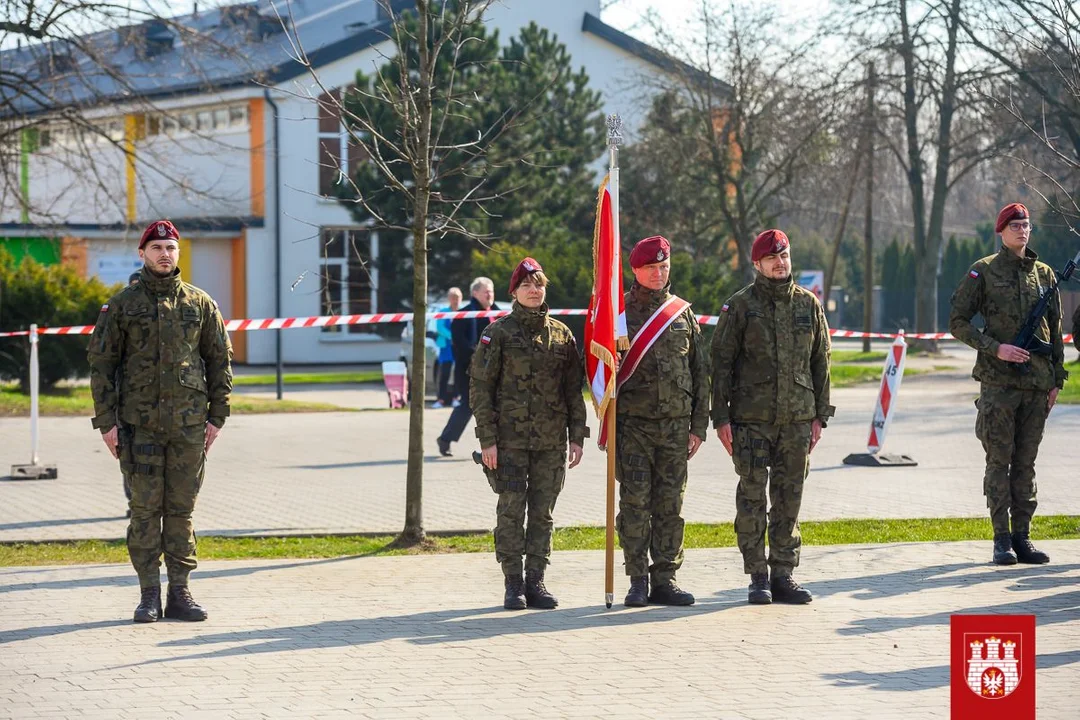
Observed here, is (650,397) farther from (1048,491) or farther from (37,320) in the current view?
(37,320)

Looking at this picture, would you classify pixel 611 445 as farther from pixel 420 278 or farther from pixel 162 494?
pixel 420 278

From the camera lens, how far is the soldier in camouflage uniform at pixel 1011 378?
9.11 m

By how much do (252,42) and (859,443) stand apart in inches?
449

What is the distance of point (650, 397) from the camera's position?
7.90 metres

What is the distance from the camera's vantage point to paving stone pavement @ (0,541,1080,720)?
19.7 feet

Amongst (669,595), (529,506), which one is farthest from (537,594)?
(669,595)

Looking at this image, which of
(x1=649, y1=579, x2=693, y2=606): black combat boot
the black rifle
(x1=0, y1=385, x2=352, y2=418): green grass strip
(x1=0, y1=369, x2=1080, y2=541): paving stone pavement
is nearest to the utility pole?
(x1=0, y1=369, x2=1080, y2=541): paving stone pavement

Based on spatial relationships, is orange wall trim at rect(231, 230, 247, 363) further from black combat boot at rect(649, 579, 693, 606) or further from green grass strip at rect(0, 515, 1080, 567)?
black combat boot at rect(649, 579, 693, 606)

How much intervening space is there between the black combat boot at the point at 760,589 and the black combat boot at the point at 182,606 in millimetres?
2975

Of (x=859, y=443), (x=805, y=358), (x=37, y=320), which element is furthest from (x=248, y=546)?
(x=37, y=320)

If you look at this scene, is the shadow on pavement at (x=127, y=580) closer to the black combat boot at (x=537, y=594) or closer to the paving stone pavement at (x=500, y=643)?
the paving stone pavement at (x=500, y=643)

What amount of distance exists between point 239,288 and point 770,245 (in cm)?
3270

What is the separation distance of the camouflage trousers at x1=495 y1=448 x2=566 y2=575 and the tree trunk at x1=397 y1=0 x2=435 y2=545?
6.63ft

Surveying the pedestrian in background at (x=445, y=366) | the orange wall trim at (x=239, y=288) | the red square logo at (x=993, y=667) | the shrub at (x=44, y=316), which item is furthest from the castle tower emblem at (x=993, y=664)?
the orange wall trim at (x=239, y=288)
